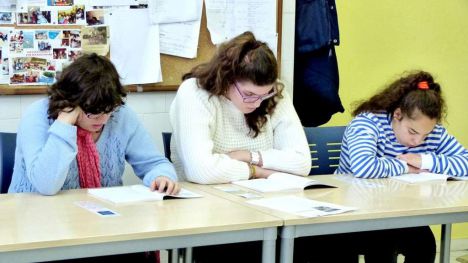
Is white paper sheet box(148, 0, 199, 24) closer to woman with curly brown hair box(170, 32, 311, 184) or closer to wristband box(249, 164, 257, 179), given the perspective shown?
woman with curly brown hair box(170, 32, 311, 184)

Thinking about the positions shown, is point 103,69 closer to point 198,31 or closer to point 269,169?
point 269,169

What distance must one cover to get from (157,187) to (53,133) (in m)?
0.37

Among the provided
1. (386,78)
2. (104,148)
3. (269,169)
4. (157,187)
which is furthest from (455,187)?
(386,78)

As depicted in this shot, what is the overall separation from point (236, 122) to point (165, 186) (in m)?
0.57

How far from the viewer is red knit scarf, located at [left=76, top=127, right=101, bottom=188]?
2275mm

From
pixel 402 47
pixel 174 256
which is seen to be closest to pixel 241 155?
pixel 174 256

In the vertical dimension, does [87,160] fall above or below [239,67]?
below

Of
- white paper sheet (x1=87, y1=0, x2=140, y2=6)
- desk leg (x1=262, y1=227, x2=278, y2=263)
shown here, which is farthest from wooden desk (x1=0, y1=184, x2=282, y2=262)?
white paper sheet (x1=87, y1=0, x2=140, y2=6)

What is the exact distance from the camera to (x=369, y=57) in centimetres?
409

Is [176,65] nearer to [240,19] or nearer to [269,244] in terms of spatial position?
[240,19]

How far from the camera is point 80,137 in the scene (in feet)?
7.49

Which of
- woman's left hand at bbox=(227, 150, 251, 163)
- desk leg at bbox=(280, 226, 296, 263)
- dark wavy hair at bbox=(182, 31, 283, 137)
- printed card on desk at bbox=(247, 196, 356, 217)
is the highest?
dark wavy hair at bbox=(182, 31, 283, 137)

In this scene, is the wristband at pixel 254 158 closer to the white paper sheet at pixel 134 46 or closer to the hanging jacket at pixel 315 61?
the white paper sheet at pixel 134 46

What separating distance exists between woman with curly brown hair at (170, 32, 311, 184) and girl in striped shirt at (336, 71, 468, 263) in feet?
0.76
